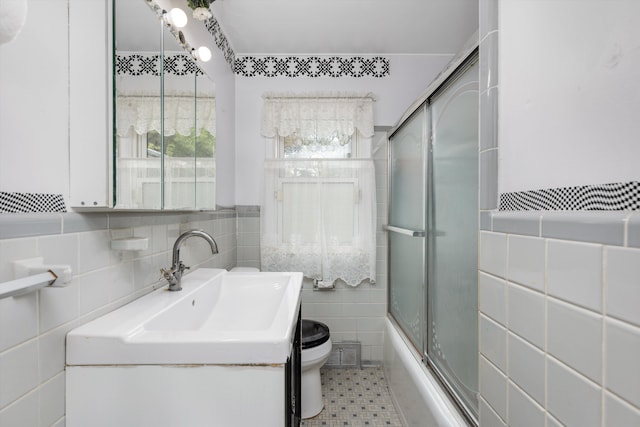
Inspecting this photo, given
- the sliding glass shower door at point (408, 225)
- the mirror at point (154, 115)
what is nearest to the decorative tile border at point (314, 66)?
the sliding glass shower door at point (408, 225)

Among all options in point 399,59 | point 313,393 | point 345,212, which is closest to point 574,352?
point 313,393

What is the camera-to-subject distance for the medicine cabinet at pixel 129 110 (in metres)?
0.78

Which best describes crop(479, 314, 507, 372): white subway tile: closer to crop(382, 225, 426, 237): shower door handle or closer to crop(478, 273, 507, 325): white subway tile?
crop(478, 273, 507, 325): white subway tile

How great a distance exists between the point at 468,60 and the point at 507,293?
31.0 inches

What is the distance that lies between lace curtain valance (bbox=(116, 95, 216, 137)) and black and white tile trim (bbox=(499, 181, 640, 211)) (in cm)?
102

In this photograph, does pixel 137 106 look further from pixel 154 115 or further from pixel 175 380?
pixel 175 380

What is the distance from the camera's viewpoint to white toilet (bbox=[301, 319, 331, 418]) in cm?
175

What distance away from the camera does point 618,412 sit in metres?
0.49

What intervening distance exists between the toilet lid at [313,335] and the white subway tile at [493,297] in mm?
1110

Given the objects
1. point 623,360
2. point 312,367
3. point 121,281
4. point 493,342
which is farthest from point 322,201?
point 623,360

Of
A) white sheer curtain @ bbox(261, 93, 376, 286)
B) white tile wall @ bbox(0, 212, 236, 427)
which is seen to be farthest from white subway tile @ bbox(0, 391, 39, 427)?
white sheer curtain @ bbox(261, 93, 376, 286)

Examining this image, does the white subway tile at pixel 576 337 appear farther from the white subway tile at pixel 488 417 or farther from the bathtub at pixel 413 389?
the bathtub at pixel 413 389

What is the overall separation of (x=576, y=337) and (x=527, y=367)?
0.56 ft

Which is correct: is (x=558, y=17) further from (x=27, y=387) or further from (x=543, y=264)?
(x=27, y=387)
